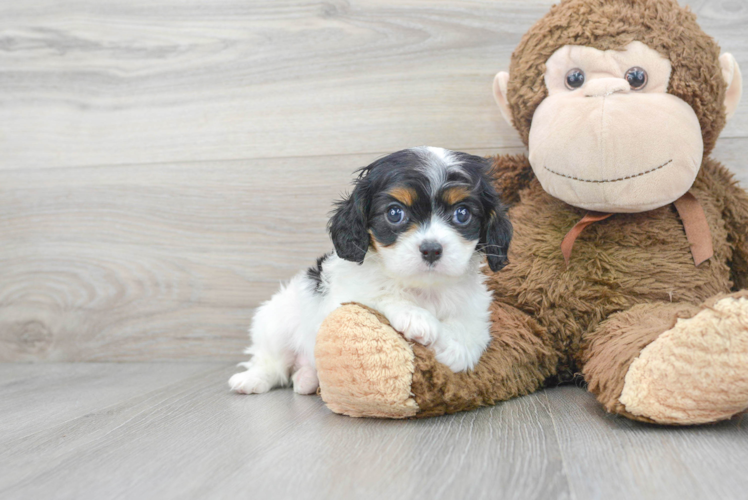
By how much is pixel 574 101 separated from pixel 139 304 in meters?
1.71

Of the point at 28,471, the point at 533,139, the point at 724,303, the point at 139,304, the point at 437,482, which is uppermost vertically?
the point at 533,139

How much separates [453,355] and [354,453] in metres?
0.36

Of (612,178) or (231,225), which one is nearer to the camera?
(612,178)

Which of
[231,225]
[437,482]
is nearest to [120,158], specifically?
[231,225]

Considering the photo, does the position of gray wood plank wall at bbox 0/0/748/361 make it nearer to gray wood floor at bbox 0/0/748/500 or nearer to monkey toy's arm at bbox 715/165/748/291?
gray wood floor at bbox 0/0/748/500

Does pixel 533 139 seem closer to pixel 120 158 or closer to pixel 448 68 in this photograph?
pixel 448 68

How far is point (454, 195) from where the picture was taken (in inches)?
52.9

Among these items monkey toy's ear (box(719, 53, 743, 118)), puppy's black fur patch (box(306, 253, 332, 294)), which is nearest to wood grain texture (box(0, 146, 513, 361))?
puppy's black fur patch (box(306, 253, 332, 294))

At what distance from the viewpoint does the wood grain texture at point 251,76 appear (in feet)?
6.93

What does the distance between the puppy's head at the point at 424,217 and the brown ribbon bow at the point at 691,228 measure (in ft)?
0.94

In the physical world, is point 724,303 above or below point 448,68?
below

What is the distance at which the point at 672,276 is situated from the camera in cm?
162

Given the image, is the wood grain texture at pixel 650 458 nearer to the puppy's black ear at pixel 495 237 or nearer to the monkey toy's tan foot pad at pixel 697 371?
the monkey toy's tan foot pad at pixel 697 371

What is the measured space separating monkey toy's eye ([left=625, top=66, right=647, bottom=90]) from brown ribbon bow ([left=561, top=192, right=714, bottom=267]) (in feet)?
1.10
